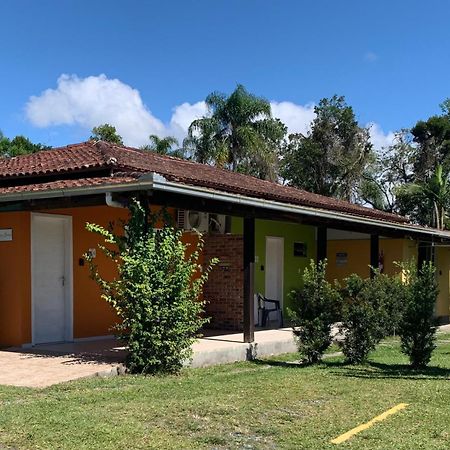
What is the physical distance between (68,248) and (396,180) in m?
30.6

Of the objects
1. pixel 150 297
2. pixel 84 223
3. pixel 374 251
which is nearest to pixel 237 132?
pixel 374 251

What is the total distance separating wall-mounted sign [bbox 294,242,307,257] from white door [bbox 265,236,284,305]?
70 cm

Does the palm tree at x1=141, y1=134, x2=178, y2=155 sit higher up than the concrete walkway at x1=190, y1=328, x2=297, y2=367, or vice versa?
the palm tree at x1=141, y1=134, x2=178, y2=155

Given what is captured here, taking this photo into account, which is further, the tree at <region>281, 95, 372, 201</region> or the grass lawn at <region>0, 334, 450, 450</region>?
the tree at <region>281, 95, 372, 201</region>

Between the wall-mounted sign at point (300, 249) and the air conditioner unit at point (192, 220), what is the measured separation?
3.80m

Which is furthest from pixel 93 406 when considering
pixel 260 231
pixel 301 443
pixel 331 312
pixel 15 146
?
pixel 15 146

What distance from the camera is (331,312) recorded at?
30.8ft

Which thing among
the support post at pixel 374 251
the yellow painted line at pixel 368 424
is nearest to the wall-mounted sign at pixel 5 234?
the yellow painted line at pixel 368 424

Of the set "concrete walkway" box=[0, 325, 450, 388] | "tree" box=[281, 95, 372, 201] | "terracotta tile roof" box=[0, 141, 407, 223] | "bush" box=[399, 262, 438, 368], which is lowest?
"concrete walkway" box=[0, 325, 450, 388]

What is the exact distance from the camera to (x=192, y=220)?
1306cm

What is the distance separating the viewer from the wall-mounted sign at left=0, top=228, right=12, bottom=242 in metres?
10.2

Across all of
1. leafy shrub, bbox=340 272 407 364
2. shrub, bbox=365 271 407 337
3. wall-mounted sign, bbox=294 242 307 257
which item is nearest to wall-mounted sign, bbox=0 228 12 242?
leafy shrub, bbox=340 272 407 364

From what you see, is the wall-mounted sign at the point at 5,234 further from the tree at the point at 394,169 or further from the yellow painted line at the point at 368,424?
the tree at the point at 394,169

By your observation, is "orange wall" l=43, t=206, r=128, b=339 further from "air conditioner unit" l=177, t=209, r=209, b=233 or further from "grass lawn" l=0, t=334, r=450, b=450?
"grass lawn" l=0, t=334, r=450, b=450
